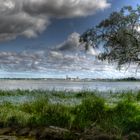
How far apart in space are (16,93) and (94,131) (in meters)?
37.1

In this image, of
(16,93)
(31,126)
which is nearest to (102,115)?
(31,126)

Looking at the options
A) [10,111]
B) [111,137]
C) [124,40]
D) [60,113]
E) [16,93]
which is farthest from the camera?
[16,93]

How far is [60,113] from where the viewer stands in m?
18.9

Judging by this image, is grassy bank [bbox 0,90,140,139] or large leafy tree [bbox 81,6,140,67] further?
large leafy tree [bbox 81,6,140,67]

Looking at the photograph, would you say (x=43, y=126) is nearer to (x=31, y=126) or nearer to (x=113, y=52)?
(x=31, y=126)

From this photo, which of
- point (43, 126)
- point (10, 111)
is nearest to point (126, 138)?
point (43, 126)

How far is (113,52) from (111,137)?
23.1 metres

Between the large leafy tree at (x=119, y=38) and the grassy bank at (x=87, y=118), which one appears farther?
the large leafy tree at (x=119, y=38)

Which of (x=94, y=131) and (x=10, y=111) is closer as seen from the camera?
(x=94, y=131)

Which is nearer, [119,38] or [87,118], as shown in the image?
[87,118]

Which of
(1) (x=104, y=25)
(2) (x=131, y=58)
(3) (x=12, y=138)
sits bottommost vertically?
(3) (x=12, y=138)

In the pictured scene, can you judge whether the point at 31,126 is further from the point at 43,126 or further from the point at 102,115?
the point at 102,115

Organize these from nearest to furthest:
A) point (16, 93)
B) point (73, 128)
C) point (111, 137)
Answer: point (111, 137), point (73, 128), point (16, 93)

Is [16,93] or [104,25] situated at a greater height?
[104,25]
